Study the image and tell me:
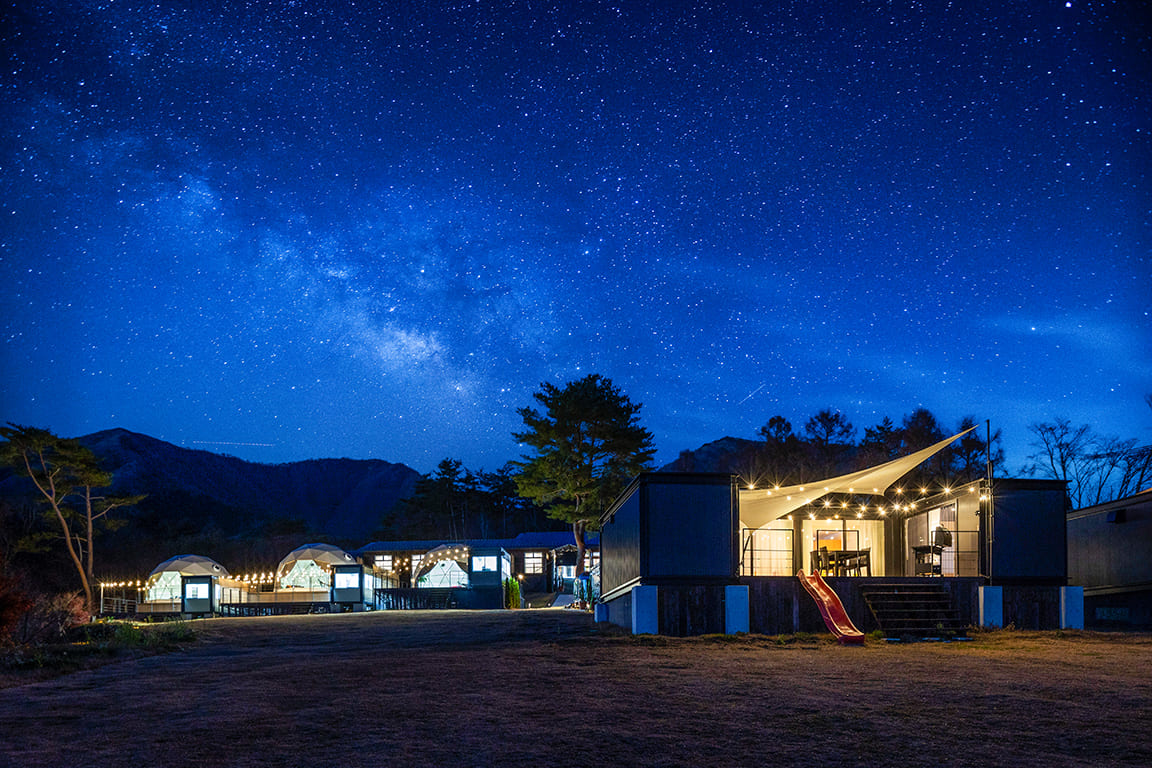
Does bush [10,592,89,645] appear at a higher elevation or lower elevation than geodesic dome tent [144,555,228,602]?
higher

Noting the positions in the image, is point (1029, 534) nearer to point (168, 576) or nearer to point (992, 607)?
point (992, 607)

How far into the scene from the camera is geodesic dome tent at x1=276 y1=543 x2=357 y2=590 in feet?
113

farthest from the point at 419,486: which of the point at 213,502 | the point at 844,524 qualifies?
the point at 844,524

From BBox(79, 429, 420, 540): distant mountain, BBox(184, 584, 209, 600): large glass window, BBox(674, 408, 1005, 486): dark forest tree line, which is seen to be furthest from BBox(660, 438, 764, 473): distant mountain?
BBox(79, 429, 420, 540): distant mountain

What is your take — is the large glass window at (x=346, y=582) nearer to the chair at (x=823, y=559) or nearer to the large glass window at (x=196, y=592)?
the large glass window at (x=196, y=592)

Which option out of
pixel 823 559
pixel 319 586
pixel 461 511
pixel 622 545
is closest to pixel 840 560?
pixel 823 559

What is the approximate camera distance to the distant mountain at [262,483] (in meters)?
75.4

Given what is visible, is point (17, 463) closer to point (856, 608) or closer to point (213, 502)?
point (856, 608)

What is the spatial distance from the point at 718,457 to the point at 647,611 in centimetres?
5970

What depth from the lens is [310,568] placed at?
34.7m

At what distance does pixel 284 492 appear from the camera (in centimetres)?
11431

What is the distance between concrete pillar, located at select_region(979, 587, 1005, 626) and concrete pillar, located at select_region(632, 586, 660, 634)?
568 centimetres

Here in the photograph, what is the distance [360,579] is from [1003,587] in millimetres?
20915

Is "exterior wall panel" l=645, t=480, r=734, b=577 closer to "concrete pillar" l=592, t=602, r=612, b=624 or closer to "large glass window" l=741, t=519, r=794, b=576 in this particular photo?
"concrete pillar" l=592, t=602, r=612, b=624
